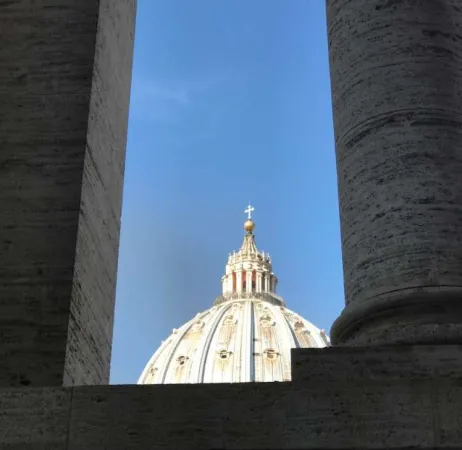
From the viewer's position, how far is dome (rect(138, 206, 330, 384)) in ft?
361

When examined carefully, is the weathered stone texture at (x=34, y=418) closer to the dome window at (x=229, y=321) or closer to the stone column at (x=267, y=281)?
→ the dome window at (x=229, y=321)

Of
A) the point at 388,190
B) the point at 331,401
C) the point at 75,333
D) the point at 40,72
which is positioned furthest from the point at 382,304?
the point at 40,72

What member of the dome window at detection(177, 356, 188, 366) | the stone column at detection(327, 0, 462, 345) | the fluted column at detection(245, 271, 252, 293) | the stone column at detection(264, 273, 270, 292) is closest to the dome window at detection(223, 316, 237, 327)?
the dome window at detection(177, 356, 188, 366)

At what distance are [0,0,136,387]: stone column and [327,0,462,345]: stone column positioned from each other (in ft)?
7.31

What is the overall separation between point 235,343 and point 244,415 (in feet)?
361

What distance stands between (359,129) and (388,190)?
2.63 ft

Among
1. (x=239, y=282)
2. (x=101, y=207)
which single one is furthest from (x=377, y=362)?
(x=239, y=282)

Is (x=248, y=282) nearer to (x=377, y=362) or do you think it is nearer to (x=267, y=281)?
(x=267, y=281)

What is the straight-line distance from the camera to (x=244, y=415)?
674 centimetres

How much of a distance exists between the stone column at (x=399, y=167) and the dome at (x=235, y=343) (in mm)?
94916

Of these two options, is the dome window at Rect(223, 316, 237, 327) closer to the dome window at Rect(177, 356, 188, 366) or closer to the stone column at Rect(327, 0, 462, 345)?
the dome window at Rect(177, 356, 188, 366)

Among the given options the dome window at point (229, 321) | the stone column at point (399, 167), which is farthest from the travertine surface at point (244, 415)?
the dome window at point (229, 321)

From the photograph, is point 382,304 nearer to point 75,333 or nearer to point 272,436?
point 272,436

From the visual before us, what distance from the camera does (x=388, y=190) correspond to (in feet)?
28.4
